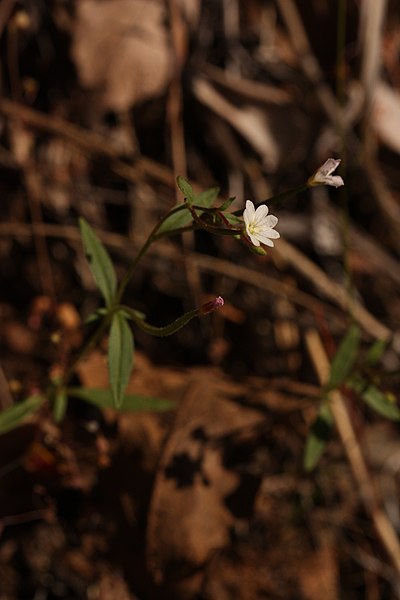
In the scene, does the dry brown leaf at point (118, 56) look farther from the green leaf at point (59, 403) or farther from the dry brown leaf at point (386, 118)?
the green leaf at point (59, 403)

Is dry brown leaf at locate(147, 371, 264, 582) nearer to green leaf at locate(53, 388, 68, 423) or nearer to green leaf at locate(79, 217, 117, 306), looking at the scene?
green leaf at locate(53, 388, 68, 423)

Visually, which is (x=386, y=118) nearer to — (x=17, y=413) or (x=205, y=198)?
(x=205, y=198)

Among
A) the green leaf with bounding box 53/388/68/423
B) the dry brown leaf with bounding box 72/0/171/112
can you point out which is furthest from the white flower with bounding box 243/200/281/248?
the dry brown leaf with bounding box 72/0/171/112

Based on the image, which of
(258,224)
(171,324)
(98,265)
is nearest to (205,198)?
(258,224)

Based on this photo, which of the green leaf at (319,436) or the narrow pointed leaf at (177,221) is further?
the green leaf at (319,436)

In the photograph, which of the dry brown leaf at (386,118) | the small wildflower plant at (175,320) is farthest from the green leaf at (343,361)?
the dry brown leaf at (386,118)

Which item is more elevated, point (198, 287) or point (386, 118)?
point (386, 118)

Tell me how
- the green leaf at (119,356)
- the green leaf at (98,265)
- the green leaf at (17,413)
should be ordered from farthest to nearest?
the green leaf at (17,413)
the green leaf at (98,265)
the green leaf at (119,356)
